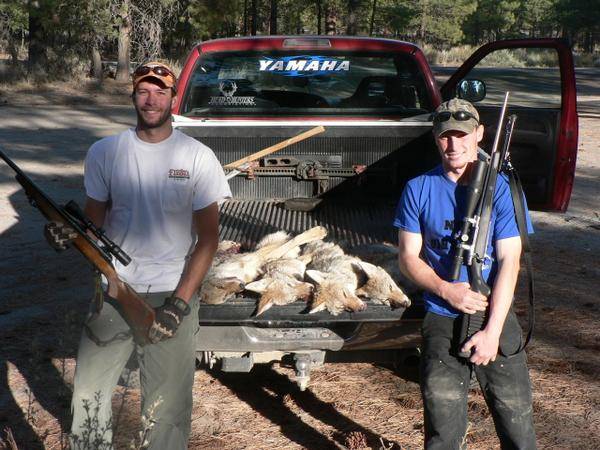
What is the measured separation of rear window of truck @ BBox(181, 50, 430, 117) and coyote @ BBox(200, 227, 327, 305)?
1730mm

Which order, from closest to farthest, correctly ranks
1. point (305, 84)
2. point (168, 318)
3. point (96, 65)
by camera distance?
point (168, 318) < point (305, 84) < point (96, 65)

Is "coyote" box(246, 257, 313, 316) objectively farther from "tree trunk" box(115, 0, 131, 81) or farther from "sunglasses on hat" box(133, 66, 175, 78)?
"tree trunk" box(115, 0, 131, 81)

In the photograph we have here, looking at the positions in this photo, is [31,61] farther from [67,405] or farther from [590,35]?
[590,35]

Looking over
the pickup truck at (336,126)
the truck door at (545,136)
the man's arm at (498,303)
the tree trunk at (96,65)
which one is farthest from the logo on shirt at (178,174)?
the tree trunk at (96,65)

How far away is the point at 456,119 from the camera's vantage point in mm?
3445

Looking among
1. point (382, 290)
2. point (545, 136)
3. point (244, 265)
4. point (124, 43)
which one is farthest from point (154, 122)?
point (124, 43)

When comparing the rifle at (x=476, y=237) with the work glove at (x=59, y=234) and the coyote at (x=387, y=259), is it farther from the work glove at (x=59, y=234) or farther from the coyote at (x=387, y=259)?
the work glove at (x=59, y=234)

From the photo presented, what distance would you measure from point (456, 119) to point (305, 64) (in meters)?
3.02

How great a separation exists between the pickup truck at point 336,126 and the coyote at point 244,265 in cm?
21

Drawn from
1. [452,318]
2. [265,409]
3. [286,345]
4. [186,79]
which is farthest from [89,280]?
[452,318]

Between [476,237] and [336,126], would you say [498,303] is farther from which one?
[336,126]

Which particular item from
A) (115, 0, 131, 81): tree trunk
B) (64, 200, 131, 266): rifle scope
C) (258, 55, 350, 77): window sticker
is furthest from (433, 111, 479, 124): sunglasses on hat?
(115, 0, 131, 81): tree trunk

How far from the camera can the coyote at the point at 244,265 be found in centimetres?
399

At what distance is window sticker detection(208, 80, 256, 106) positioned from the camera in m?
6.25
